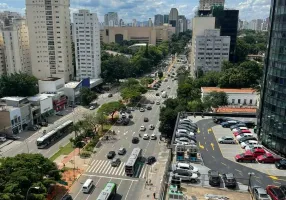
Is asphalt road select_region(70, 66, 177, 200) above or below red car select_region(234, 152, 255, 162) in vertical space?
below

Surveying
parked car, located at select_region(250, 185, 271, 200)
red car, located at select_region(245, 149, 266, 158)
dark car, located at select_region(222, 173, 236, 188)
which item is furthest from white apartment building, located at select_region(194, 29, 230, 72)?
parked car, located at select_region(250, 185, 271, 200)

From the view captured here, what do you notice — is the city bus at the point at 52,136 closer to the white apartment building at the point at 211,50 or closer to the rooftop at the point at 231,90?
the rooftop at the point at 231,90

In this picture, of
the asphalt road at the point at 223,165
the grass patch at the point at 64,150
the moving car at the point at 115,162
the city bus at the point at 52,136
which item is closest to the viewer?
the asphalt road at the point at 223,165

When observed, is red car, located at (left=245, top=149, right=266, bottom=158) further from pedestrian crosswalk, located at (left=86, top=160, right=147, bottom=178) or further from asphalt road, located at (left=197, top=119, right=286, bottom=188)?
pedestrian crosswalk, located at (left=86, top=160, right=147, bottom=178)

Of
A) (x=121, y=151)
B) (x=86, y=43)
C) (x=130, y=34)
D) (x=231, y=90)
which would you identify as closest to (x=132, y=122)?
(x=121, y=151)

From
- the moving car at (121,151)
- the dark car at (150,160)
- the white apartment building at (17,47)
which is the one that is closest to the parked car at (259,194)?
the dark car at (150,160)
